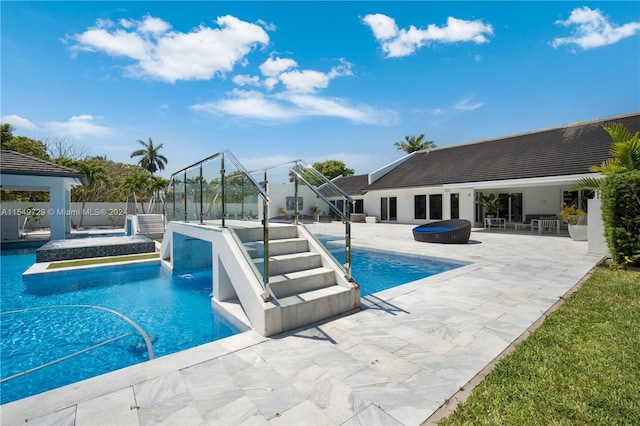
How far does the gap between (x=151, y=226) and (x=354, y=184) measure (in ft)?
57.7

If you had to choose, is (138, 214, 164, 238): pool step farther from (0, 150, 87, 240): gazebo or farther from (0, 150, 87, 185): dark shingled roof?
(0, 150, 87, 185): dark shingled roof

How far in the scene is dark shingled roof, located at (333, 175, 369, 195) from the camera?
26087 millimetres

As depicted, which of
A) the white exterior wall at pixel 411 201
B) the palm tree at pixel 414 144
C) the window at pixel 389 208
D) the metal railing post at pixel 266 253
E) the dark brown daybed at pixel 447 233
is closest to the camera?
the metal railing post at pixel 266 253

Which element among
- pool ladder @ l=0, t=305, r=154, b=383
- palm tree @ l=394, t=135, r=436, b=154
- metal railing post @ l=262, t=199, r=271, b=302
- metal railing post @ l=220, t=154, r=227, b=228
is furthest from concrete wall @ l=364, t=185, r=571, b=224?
palm tree @ l=394, t=135, r=436, b=154

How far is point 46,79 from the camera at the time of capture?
34.3 feet

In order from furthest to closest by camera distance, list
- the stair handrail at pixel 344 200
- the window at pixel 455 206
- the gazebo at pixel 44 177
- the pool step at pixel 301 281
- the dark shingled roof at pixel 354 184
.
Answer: the dark shingled roof at pixel 354 184
the window at pixel 455 206
the gazebo at pixel 44 177
the stair handrail at pixel 344 200
the pool step at pixel 301 281

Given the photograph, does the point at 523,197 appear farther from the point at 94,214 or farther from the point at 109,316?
the point at 94,214

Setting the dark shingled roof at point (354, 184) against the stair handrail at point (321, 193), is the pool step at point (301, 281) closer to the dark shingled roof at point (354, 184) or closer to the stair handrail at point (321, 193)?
the stair handrail at point (321, 193)

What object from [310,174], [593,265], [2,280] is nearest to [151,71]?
[2,280]

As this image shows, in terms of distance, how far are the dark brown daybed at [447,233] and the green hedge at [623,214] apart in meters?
4.61

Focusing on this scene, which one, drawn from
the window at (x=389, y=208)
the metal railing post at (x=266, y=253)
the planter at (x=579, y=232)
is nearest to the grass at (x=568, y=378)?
the metal railing post at (x=266, y=253)

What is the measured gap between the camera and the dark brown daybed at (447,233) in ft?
38.5

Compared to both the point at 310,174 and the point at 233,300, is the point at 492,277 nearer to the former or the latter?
the point at 310,174

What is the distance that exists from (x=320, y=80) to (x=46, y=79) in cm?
1007
